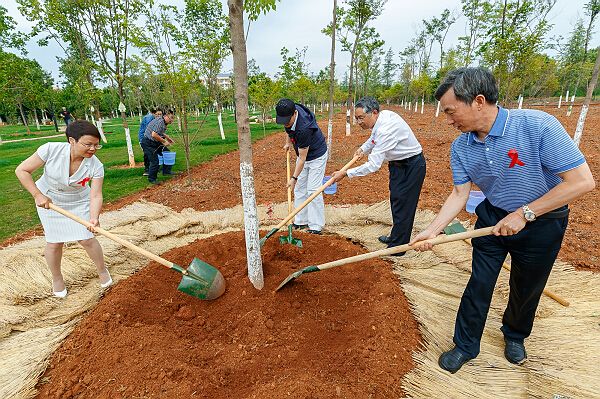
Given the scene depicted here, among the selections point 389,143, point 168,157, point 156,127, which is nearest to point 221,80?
point 156,127

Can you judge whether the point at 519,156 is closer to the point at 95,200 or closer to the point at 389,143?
the point at 389,143

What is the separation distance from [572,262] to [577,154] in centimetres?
219

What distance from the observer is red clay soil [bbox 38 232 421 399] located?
6.03 feet

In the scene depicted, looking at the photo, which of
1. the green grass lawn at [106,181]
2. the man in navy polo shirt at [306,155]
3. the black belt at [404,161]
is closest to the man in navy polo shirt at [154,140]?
the green grass lawn at [106,181]

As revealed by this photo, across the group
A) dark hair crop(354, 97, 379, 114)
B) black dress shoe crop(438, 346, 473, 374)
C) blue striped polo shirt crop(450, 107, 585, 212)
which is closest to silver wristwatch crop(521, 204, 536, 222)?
blue striped polo shirt crop(450, 107, 585, 212)

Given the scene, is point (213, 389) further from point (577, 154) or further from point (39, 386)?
point (577, 154)

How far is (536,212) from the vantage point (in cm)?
165

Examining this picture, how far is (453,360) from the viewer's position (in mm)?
2023

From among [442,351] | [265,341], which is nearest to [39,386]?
[265,341]

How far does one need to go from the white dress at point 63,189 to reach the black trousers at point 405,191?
2.84 metres

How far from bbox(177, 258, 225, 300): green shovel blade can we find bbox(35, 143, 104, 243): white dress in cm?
109

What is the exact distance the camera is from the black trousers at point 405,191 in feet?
10.6

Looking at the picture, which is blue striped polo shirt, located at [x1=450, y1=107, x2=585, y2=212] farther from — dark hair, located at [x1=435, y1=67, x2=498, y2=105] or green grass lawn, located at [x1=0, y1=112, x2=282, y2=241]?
green grass lawn, located at [x1=0, y1=112, x2=282, y2=241]

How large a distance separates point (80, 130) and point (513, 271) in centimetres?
326
